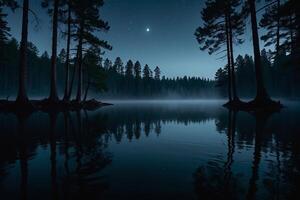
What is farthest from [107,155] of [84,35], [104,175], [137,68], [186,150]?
[137,68]

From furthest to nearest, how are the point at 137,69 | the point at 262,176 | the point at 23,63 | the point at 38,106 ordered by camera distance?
1. the point at 137,69
2. the point at 38,106
3. the point at 23,63
4. the point at 262,176

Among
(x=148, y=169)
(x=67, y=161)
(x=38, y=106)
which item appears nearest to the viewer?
(x=148, y=169)

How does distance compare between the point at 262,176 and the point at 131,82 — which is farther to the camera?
the point at 131,82

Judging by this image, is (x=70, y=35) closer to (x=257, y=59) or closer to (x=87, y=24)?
(x=87, y=24)

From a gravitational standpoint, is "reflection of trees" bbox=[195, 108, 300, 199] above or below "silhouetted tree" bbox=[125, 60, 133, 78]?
below

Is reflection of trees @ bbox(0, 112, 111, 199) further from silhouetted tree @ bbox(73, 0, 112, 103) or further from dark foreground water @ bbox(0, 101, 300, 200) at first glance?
silhouetted tree @ bbox(73, 0, 112, 103)

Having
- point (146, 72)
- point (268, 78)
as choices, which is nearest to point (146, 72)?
point (146, 72)

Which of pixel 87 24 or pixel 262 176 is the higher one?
pixel 87 24

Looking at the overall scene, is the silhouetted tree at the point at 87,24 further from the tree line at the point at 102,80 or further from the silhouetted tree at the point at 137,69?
the silhouetted tree at the point at 137,69

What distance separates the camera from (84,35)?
2255cm

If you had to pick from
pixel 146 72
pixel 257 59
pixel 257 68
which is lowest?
pixel 257 68

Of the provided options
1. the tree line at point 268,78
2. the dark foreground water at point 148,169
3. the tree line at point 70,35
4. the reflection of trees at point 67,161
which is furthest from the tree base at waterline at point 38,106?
the tree line at point 268,78

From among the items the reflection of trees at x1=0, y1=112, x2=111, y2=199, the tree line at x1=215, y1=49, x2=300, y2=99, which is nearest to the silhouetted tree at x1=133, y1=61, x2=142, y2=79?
the tree line at x1=215, y1=49, x2=300, y2=99

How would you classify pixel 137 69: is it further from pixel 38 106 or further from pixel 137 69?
pixel 38 106
